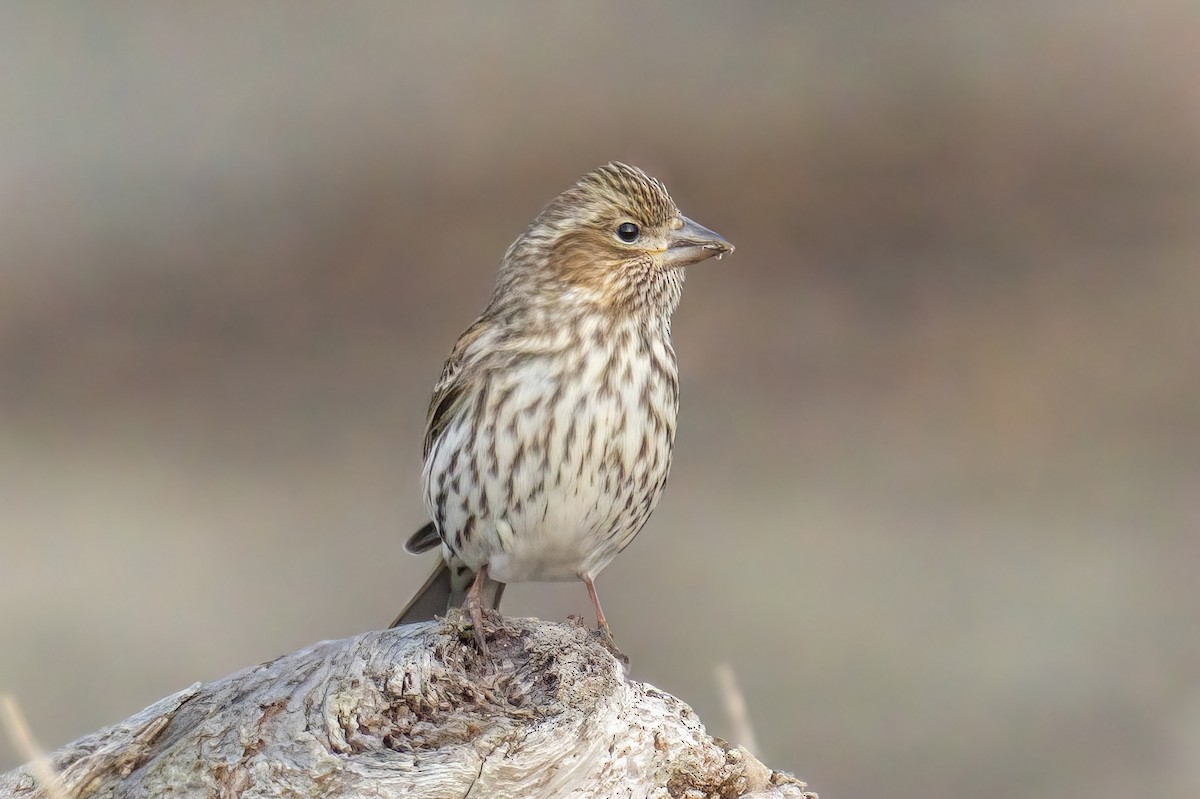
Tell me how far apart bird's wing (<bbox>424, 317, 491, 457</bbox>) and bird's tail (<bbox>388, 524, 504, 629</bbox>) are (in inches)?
13.1

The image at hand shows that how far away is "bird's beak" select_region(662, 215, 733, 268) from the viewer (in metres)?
4.75

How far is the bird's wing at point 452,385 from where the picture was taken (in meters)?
4.82

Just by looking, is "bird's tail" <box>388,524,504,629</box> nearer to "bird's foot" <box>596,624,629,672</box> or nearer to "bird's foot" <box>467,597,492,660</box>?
"bird's foot" <box>596,624,629,672</box>

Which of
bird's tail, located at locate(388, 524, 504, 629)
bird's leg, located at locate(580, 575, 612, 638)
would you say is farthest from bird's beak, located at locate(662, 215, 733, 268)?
bird's tail, located at locate(388, 524, 504, 629)

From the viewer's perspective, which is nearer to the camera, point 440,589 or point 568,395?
point 568,395

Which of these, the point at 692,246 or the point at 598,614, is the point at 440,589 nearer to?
the point at 598,614

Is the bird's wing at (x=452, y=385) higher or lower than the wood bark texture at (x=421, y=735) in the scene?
higher

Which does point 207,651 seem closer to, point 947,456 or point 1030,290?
point 947,456

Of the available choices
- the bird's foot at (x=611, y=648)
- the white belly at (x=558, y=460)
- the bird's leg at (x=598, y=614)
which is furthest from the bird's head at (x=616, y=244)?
the bird's foot at (x=611, y=648)

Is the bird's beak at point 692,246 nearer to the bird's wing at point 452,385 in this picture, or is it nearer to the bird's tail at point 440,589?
the bird's wing at point 452,385

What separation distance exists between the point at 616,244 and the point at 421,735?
1770mm

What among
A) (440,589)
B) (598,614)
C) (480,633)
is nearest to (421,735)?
(480,633)

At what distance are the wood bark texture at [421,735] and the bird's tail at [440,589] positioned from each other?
1180 mm

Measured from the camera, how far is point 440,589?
519 centimetres
